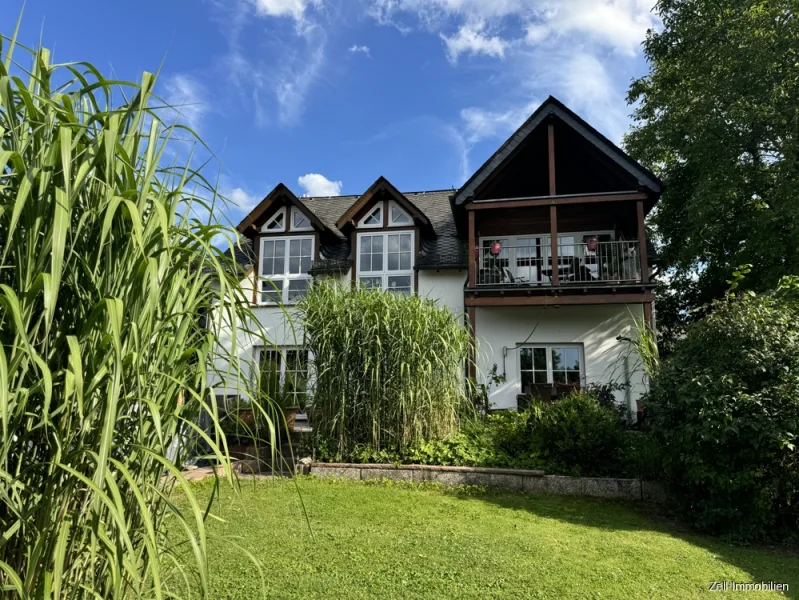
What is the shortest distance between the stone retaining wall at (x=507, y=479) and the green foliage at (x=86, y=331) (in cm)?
521

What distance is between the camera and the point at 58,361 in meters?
1.29

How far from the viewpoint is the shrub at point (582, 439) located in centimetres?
637

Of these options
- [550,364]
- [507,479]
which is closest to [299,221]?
[550,364]

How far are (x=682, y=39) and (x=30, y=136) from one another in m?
18.2

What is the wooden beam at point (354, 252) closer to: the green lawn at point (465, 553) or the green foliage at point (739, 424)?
Result: the green lawn at point (465, 553)

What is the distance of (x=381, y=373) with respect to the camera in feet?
22.6

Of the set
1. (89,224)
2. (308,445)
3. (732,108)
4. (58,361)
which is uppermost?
(732,108)

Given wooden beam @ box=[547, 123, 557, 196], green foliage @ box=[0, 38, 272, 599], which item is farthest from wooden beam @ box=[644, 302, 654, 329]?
green foliage @ box=[0, 38, 272, 599]

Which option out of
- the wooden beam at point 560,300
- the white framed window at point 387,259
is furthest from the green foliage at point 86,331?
the white framed window at point 387,259

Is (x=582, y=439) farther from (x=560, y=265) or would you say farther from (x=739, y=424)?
(x=560, y=265)

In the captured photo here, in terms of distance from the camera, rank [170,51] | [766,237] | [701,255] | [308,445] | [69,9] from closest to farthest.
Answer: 1. [170,51]
2. [69,9]
3. [308,445]
4. [766,237]
5. [701,255]

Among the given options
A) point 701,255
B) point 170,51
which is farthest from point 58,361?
point 701,255

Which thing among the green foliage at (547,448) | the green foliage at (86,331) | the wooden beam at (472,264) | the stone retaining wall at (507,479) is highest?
the wooden beam at (472,264)

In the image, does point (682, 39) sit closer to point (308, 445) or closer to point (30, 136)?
point (308, 445)
